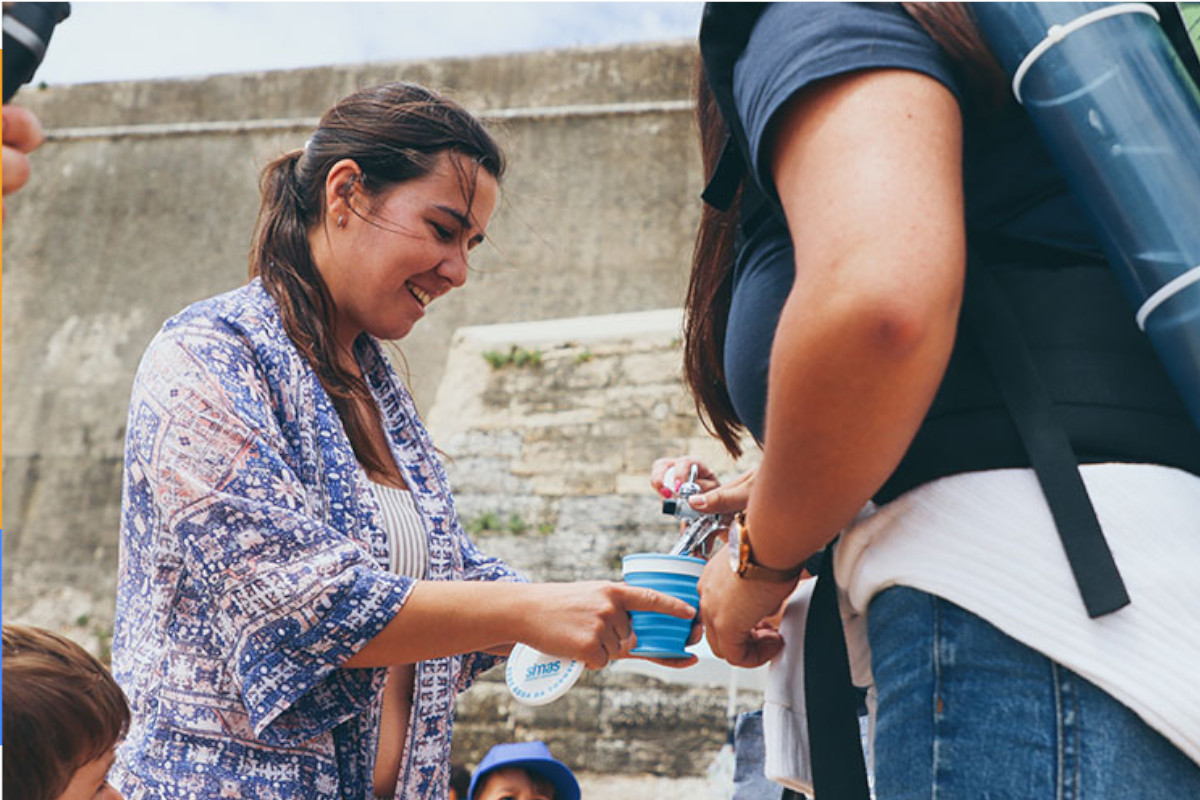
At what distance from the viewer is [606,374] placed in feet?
22.0

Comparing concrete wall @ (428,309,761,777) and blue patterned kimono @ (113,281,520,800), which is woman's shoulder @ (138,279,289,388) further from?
concrete wall @ (428,309,761,777)

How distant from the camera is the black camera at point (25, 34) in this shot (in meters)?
0.73

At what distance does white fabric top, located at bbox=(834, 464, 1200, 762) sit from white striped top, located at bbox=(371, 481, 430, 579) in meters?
0.92

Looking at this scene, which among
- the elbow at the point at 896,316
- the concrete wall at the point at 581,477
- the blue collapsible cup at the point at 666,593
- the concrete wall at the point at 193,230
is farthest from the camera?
the concrete wall at the point at 193,230

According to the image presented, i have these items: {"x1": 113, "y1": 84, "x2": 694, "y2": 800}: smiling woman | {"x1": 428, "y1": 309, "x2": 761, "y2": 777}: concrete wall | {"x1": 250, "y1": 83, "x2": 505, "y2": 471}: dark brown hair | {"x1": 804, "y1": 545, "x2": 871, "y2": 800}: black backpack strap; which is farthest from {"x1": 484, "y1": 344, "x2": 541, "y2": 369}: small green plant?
{"x1": 804, "y1": 545, "x2": 871, "y2": 800}: black backpack strap

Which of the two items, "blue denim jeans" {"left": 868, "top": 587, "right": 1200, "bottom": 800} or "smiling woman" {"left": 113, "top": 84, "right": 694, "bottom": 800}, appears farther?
"smiling woman" {"left": 113, "top": 84, "right": 694, "bottom": 800}

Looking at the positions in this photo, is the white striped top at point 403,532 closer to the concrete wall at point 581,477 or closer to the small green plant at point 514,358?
the concrete wall at point 581,477

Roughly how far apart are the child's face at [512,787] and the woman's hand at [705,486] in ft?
7.46

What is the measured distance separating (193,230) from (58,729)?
976cm

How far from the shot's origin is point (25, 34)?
0.74 m

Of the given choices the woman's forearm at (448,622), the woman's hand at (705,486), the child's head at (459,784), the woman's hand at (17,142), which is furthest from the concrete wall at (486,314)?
the woman's hand at (17,142)

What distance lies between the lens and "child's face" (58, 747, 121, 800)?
1.55 meters

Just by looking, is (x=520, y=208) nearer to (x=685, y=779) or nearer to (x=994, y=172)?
(x=685, y=779)

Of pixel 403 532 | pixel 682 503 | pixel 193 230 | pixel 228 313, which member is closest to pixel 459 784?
pixel 403 532
